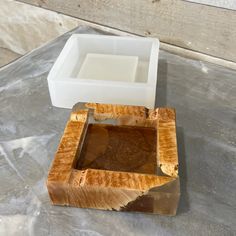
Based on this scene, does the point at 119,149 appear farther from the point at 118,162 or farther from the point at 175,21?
the point at 175,21

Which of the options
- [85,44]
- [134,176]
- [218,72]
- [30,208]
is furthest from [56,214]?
[218,72]

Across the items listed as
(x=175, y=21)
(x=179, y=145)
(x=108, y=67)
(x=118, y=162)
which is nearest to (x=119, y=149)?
(x=118, y=162)

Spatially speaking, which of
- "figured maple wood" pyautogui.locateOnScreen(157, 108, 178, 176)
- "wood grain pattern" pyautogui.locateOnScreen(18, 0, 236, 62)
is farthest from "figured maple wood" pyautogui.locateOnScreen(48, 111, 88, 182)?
"wood grain pattern" pyautogui.locateOnScreen(18, 0, 236, 62)

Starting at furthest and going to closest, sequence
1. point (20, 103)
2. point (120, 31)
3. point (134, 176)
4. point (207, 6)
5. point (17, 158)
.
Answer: point (120, 31) → point (207, 6) → point (20, 103) → point (17, 158) → point (134, 176)

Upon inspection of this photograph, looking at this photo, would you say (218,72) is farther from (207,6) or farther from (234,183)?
(234,183)

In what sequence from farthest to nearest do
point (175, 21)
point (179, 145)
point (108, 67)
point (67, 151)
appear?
point (175, 21), point (108, 67), point (179, 145), point (67, 151)
